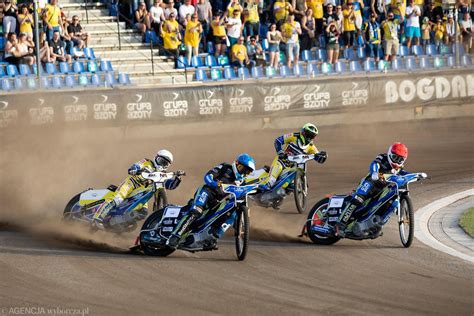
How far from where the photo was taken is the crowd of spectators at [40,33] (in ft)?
96.3

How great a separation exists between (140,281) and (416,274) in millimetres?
3732

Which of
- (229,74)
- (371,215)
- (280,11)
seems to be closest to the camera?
(371,215)

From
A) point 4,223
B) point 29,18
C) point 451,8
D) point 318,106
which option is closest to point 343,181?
point 4,223

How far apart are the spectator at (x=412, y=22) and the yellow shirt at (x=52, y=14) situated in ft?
44.8

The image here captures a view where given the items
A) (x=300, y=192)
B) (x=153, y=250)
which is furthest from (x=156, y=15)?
(x=153, y=250)

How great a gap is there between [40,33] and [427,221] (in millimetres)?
16860

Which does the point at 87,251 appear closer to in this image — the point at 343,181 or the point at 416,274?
the point at 416,274

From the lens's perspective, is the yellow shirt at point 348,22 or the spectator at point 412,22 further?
the spectator at point 412,22

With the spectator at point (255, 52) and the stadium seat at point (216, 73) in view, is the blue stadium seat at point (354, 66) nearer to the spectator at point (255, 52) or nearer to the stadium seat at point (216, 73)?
the spectator at point (255, 52)

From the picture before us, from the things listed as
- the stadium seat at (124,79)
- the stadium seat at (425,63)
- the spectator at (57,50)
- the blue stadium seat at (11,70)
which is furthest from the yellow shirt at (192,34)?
the stadium seat at (425,63)

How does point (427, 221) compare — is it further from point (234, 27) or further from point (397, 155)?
point (234, 27)

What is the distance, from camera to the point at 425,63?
117 feet

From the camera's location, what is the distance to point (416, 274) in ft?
43.2

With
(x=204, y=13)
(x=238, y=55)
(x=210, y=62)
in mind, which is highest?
(x=204, y=13)
